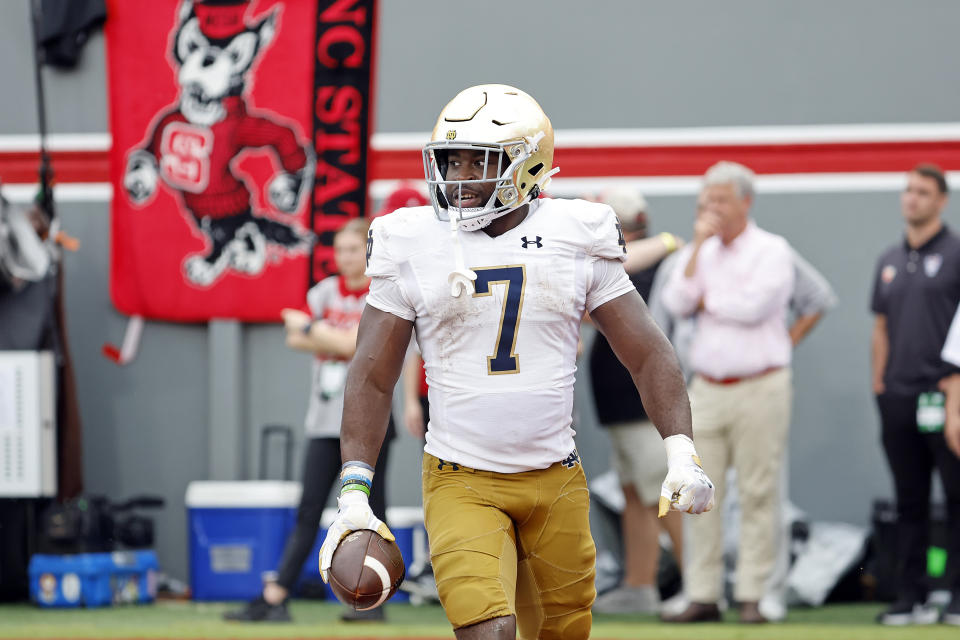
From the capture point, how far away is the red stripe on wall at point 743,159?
25.0 feet

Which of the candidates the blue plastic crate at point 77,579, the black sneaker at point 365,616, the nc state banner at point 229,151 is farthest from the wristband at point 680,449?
the nc state banner at point 229,151

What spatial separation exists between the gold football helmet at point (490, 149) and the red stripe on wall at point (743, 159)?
437 cm

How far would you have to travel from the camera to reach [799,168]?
7.68m

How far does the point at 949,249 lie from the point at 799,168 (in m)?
1.66

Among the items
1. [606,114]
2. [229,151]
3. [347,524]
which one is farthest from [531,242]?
[229,151]

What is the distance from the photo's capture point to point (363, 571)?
3000mm

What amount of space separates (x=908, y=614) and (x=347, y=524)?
12.2 ft

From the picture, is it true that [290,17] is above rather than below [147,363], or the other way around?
above

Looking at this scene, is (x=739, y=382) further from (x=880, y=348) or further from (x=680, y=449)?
(x=680, y=449)

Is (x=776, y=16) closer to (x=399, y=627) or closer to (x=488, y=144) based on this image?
(x=399, y=627)

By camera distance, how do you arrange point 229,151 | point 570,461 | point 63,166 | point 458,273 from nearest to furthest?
point 458,273 → point 570,461 → point 229,151 → point 63,166

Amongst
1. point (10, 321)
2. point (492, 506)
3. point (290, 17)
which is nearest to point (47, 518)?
point (10, 321)

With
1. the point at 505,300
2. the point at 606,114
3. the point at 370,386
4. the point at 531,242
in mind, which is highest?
the point at 606,114

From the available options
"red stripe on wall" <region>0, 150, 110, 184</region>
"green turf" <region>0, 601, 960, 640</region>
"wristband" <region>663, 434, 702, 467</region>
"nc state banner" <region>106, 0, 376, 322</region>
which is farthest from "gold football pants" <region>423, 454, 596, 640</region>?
"red stripe on wall" <region>0, 150, 110, 184</region>
